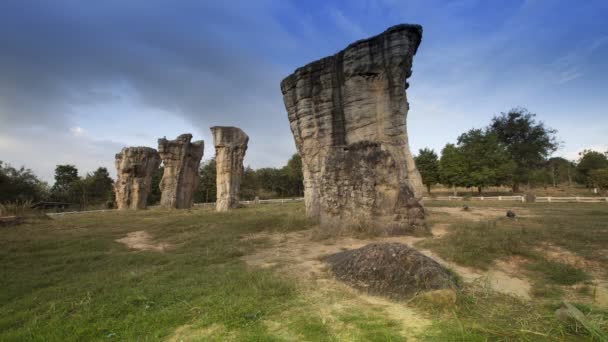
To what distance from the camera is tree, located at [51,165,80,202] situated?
40.2 metres

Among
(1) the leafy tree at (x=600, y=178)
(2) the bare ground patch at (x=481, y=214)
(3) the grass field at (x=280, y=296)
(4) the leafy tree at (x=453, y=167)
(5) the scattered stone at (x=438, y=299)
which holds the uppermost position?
(4) the leafy tree at (x=453, y=167)

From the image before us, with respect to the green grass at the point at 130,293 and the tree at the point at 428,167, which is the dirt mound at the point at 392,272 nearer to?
the green grass at the point at 130,293

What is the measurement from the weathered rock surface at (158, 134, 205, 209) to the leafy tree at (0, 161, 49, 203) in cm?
1797

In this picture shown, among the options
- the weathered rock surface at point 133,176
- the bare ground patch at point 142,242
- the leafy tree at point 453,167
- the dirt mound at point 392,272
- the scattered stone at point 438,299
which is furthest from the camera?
the leafy tree at point 453,167

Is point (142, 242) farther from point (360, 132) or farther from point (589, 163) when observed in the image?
point (589, 163)

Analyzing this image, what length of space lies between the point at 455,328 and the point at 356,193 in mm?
7209

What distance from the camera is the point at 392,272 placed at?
15.0ft

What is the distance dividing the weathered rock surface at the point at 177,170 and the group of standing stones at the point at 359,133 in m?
6.44

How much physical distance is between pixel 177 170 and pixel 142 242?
17281mm

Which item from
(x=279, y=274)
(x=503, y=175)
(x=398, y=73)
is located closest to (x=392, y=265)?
(x=279, y=274)

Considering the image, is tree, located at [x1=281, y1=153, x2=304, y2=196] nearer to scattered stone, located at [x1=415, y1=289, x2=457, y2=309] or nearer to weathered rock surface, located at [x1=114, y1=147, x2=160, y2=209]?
weathered rock surface, located at [x1=114, y1=147, x2=160, y2=209]

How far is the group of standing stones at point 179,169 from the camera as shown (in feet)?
73.7

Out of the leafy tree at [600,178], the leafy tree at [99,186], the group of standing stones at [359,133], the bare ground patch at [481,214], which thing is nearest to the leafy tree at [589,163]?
the leafy tree at [600,178]

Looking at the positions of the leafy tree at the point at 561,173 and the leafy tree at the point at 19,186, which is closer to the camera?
the leafy tree at the point at 19,186
